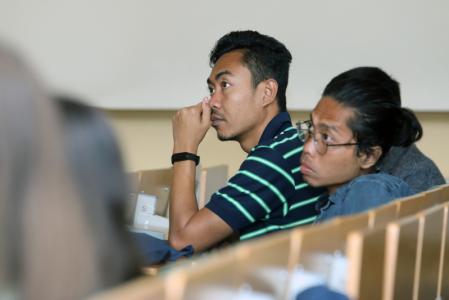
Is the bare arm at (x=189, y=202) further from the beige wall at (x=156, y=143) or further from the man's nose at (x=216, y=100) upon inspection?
the beige wall at (x=156, y=143)

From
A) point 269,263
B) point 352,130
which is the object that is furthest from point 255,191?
point 269,263

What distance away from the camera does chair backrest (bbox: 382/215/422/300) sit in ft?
3.79

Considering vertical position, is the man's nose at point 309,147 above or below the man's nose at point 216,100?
below

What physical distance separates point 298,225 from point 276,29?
169 centimetres

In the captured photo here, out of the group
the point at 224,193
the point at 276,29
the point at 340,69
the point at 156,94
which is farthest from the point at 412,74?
the point at 224,193

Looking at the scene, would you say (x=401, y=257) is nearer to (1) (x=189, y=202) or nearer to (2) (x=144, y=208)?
(1) (x=189, y=202)

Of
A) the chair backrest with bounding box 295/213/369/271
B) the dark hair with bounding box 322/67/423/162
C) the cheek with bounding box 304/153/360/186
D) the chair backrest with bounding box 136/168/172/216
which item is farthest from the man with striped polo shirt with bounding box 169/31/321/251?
the chair backrest with bounding box 295/213/369/271

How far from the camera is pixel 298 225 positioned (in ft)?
6.44

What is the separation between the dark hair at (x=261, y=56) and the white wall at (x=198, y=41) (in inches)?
43.3

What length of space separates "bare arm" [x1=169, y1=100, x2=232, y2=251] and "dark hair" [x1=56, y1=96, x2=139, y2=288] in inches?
43.9

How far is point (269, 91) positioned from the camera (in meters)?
2.18

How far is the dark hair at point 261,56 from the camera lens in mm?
2203

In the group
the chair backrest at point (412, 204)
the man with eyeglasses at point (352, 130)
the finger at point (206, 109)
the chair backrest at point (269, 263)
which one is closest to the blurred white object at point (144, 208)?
Result: the finger at point (206, 109)

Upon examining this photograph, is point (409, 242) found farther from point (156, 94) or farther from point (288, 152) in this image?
point (156, 94)
